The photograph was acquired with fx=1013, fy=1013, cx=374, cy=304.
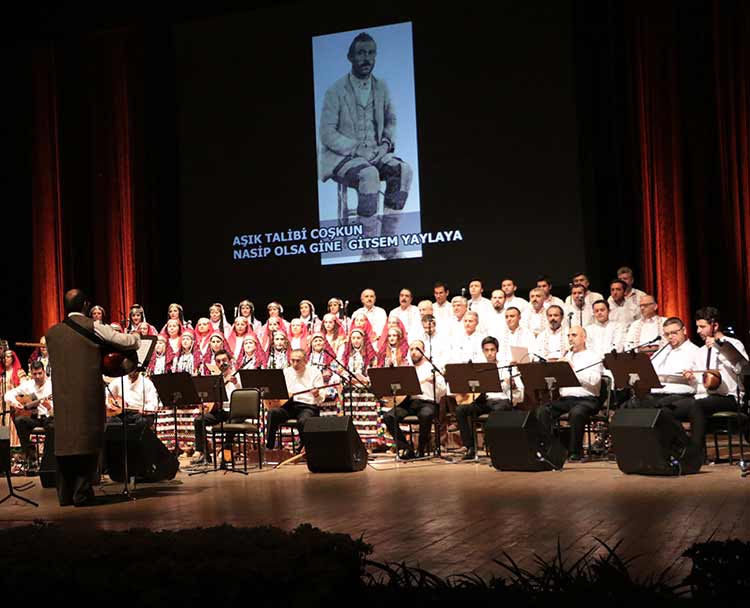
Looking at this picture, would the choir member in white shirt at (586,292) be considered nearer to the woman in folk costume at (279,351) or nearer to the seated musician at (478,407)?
the seated musician at (478,407)

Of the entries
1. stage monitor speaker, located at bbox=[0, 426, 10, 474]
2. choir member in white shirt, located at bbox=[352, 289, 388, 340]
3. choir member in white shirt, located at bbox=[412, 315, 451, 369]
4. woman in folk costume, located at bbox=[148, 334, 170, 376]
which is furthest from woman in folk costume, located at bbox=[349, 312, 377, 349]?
stage monitor speaker, located at bbox=[0, 426, 10, 474]

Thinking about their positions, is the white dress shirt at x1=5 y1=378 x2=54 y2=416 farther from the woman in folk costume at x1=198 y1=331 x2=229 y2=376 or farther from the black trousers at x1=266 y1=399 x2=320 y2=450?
the black trousers at x1=266 y1=399 x2=320 y2=450

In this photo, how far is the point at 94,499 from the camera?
6.98m

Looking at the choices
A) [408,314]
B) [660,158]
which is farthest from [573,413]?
[660,158]

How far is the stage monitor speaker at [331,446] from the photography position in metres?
8.68

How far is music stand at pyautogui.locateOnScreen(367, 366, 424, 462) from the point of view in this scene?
8992mm

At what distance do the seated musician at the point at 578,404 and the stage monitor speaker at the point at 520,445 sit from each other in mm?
380

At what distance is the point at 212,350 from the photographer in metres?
11.2

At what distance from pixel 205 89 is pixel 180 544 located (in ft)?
36.3

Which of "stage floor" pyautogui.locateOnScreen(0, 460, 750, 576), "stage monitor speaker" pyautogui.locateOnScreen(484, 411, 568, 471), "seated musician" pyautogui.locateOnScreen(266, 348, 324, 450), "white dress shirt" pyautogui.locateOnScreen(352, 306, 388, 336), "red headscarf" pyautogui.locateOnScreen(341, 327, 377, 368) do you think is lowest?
"stage floor" pyautogui.locateOnScreen(0, 460, 750, 576)

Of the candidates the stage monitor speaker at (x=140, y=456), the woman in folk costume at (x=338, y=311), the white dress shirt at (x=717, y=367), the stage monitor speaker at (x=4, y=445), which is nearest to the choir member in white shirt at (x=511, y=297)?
the woman in folk costume at (x=338, y=311)

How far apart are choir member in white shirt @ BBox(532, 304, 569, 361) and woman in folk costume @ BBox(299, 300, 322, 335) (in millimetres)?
2616

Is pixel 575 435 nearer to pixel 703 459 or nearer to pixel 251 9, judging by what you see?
pixel 703 459

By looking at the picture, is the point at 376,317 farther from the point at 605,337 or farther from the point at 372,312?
the point at 605,337
